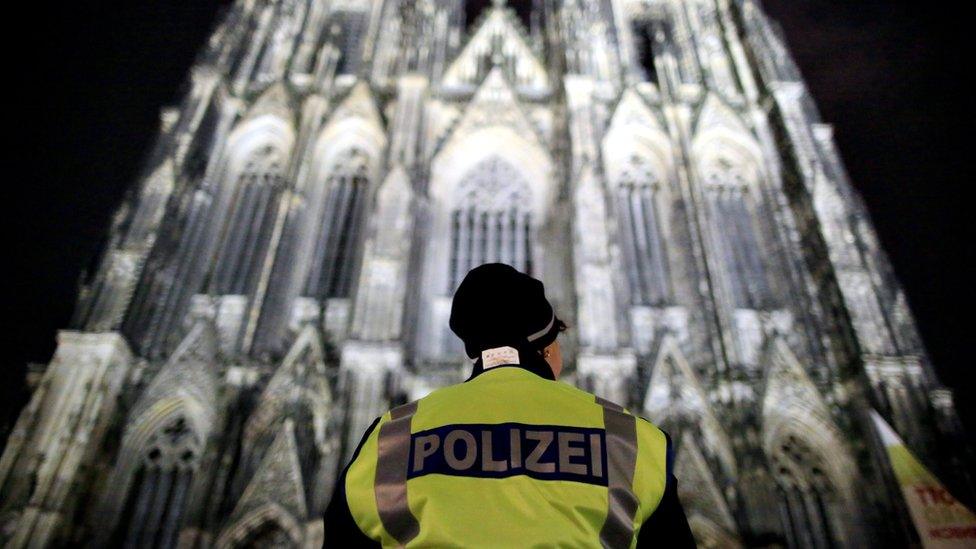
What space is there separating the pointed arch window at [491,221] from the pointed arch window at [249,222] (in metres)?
4.43

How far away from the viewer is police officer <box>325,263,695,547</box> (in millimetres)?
1834

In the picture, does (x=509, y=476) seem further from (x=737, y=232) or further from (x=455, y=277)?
(x=737, y=232)

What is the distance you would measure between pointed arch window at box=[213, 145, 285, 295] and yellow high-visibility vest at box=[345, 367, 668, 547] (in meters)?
13.8

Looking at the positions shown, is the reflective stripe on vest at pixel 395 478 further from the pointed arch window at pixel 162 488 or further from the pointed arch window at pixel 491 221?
the pointed arch window at pixel 491 221

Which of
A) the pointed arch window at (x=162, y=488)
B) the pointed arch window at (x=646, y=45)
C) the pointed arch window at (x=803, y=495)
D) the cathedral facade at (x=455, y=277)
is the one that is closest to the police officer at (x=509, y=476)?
the cathedral facade at (x=455, y=277)

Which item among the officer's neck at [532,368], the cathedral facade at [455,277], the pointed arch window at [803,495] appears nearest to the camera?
the officer's neck at [532,368]

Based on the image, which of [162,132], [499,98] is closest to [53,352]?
[162,132]

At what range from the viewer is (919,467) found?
10688 millimetres

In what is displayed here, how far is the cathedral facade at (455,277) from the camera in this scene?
1200 centimetres

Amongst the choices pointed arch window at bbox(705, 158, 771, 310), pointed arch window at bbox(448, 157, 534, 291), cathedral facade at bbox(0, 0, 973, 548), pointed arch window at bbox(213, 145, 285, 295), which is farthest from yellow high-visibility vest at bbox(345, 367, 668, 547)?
pointed arch window at bbox(705, 158, 771, 310)

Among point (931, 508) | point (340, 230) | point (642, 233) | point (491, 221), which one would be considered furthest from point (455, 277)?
point (931, 508)

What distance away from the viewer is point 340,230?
52.9 ft

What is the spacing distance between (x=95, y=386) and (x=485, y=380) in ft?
40.8

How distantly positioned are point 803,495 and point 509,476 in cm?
1293
